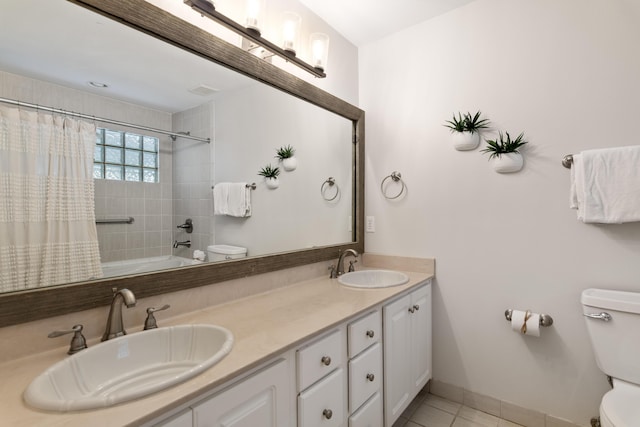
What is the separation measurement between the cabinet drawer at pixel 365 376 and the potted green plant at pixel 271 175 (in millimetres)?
→ 985

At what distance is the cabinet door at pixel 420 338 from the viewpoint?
1.77 metres

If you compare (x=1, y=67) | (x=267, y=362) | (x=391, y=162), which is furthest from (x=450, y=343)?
(x=1, y=67)

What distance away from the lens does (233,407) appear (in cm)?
83

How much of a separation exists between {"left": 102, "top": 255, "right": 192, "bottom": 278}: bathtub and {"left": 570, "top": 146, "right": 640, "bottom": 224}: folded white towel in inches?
71.9

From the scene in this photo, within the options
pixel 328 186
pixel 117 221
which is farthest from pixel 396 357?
pixel 117 221

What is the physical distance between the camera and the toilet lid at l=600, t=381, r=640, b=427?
1.09 metres

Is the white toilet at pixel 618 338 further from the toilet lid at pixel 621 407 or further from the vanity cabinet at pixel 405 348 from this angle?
the vanity cabinet at pixel 405 348

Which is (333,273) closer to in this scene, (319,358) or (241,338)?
(319,358)

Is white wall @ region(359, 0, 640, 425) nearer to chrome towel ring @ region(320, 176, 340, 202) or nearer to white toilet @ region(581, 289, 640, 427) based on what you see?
white toilet @ region(581, 289, 640, 427)

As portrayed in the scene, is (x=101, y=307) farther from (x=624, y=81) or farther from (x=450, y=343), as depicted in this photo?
(x=624, y=81)

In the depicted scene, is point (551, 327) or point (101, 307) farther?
point (551, 327)

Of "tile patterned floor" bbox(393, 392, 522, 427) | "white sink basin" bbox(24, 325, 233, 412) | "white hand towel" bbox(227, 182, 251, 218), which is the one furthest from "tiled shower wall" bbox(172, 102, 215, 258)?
"tile patterned floor" bbox(393, 392, 522, 427)

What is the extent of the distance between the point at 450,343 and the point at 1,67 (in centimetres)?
241

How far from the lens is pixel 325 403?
1139 mm
